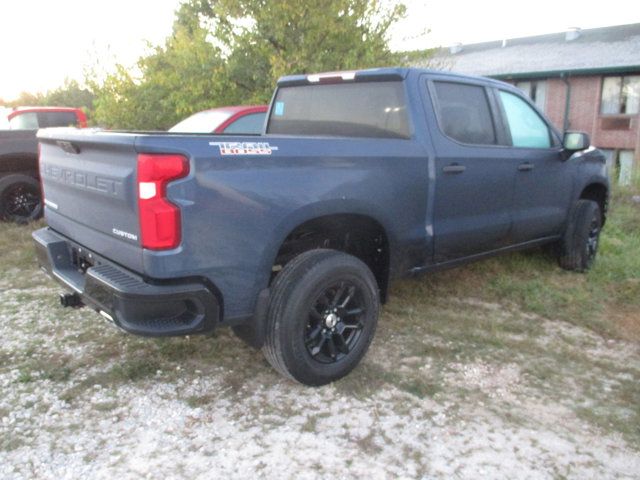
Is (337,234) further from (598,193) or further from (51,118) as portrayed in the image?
(51,118)

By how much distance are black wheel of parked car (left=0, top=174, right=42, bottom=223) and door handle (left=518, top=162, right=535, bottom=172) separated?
6013 mm

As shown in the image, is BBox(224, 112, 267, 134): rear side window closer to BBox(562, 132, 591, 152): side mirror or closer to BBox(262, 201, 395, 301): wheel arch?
BBox(562, 132, 591, 152): side mirror

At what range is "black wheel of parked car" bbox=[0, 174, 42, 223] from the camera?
763cm

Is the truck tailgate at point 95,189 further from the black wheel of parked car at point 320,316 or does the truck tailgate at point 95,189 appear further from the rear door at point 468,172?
the rear door at point 468,172

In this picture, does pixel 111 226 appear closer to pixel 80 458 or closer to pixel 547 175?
pixel 80 458

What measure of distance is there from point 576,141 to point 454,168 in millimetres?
1647

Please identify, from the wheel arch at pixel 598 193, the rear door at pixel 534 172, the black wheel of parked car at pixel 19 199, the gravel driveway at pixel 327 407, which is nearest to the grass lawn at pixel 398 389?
the gravel driveway at pixel 327 407

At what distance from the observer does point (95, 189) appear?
3201 mm

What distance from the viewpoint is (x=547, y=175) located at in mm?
5129

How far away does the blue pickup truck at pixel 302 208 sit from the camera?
2.88 metres

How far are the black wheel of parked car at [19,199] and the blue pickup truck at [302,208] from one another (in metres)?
4.11

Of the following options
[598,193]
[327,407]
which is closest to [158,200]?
[327,407]

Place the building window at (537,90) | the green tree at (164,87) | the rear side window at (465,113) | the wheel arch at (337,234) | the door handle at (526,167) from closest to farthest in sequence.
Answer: the wheel arch at (337,234) → the rear side window at (465,113) → the door handle at (526,167) → the green tree at (164,87) → the building window at (537,90)

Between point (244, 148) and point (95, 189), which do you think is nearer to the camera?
point (244, 148)
